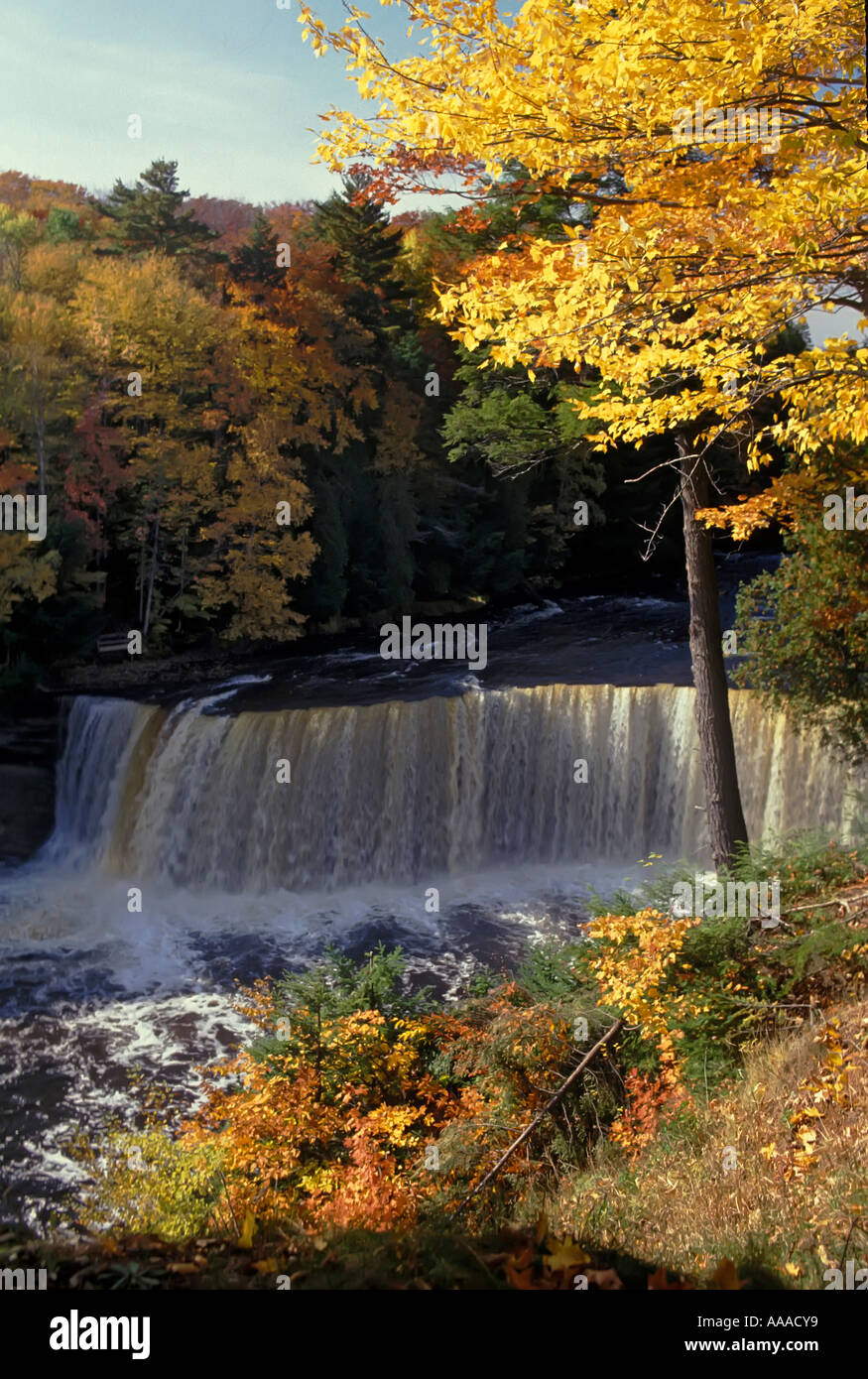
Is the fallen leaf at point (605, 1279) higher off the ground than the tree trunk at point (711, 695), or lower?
lower

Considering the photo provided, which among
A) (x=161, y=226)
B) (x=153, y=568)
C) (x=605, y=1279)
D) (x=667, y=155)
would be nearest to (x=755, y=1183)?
(x=605, y=1279)

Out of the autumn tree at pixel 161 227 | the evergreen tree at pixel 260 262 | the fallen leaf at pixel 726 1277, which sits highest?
the autumn tree at pixel 161 227

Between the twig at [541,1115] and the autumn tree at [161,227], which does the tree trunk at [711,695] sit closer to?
the twig at [541,1115]

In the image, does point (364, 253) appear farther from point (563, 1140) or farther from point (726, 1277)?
point (726, 1277)

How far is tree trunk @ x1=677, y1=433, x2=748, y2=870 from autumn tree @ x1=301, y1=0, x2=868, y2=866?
2567 mm

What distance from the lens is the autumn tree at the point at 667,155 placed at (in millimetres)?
4277

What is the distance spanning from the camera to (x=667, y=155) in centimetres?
549

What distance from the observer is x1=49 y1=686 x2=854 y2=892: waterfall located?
14.7 m

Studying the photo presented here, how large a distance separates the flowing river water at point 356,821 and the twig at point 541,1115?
4944 millimetres

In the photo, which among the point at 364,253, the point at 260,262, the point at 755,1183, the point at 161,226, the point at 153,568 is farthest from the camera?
the point at 161,226

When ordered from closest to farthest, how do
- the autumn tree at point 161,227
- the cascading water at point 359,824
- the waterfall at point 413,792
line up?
the cascading water at point 359,824, the waterfall at point 413,792, the autumn tree at point 161,227

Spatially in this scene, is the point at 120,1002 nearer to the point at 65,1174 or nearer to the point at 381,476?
the point at 65,1174

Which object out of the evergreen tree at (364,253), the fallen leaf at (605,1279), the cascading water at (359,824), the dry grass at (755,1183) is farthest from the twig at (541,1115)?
the evergreen tree at (364,253)

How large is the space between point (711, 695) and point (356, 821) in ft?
24.8
